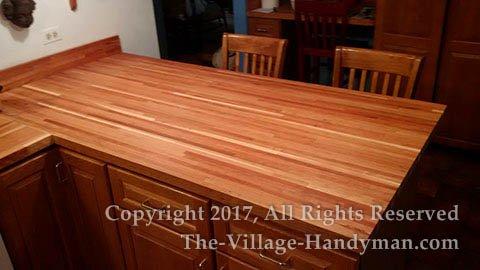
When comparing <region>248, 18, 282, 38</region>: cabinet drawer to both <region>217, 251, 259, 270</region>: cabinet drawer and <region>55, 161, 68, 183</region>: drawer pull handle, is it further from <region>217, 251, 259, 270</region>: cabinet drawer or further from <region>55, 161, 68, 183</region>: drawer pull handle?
<region>217, 251, 259, 270</region>: cabinet drawer

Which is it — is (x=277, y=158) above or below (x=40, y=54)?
below

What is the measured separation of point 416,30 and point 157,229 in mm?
2109

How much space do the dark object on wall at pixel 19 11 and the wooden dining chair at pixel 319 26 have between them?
1.91 meters

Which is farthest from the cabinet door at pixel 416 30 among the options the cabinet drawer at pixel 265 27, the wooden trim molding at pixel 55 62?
the wooden trim molding at pixel 55 62

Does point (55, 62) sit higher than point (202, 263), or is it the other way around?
point (55, 62)

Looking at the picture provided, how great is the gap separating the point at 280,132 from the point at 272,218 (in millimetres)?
422

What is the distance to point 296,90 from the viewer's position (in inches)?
70.4

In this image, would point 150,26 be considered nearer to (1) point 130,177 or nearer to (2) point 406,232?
(1) point 130,177

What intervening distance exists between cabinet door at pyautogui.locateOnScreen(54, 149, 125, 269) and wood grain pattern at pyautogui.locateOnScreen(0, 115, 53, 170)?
10cm

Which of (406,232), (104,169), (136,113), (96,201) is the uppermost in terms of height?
(136,113)

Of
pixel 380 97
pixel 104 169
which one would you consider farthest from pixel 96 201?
pixel 380 97

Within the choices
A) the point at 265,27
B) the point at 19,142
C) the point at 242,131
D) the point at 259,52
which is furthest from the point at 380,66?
the point at 265,27

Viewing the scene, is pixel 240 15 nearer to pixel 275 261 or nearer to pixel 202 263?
pixel 202 263

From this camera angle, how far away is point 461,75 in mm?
2645
